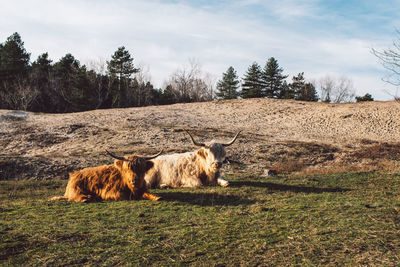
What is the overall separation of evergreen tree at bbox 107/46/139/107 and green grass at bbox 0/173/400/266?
53010 mm

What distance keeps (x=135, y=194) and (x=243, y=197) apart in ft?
8.01

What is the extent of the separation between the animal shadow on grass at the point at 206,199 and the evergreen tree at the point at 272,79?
5757cm

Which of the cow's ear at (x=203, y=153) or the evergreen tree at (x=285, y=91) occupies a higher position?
the evergreen tree at (x=285, y=91)

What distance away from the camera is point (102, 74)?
56906mm

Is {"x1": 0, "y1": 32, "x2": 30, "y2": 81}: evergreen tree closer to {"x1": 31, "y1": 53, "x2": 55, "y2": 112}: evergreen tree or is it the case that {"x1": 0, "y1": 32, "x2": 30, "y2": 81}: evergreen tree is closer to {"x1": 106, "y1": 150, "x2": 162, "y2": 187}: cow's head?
{"x1": 31, "y1": 53, "x2": 55, "y2": 112}: evergreen tree

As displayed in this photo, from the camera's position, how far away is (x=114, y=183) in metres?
7.61

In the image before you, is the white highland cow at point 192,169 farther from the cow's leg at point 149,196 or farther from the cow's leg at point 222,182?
the cow's leg at point 149,196

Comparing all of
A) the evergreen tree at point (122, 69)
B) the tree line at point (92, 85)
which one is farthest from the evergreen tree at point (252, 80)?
the evergreen tree at point (122, 69)

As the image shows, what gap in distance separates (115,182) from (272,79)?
59.2 meters

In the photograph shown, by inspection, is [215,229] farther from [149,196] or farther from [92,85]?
[92,85]

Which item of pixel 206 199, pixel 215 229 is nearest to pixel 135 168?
pixel 206 199

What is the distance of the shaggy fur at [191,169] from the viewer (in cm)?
906

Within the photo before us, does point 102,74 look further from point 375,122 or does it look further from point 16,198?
point 16,198

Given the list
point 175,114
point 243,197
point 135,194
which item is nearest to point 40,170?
point 135,194
